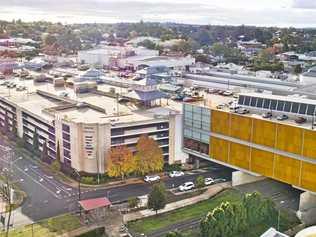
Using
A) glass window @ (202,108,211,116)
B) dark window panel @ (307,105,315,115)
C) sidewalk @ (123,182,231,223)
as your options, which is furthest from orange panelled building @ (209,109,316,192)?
sidewalk @ (123,182,231,223)

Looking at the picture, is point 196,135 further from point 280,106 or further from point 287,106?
point 287,106

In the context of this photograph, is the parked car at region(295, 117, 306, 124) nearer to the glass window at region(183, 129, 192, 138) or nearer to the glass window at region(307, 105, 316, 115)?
the glass window at region(307, 105, 316, 115)

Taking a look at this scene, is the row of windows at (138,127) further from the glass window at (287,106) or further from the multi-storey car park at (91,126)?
the glass window at (287,106)

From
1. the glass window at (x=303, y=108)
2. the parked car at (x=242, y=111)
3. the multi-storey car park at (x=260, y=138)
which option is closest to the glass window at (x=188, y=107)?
the multi-storey car park at (x=260, y=138)

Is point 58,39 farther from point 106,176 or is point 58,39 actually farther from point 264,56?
point 106,176

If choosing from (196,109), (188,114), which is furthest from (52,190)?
(196,109)
